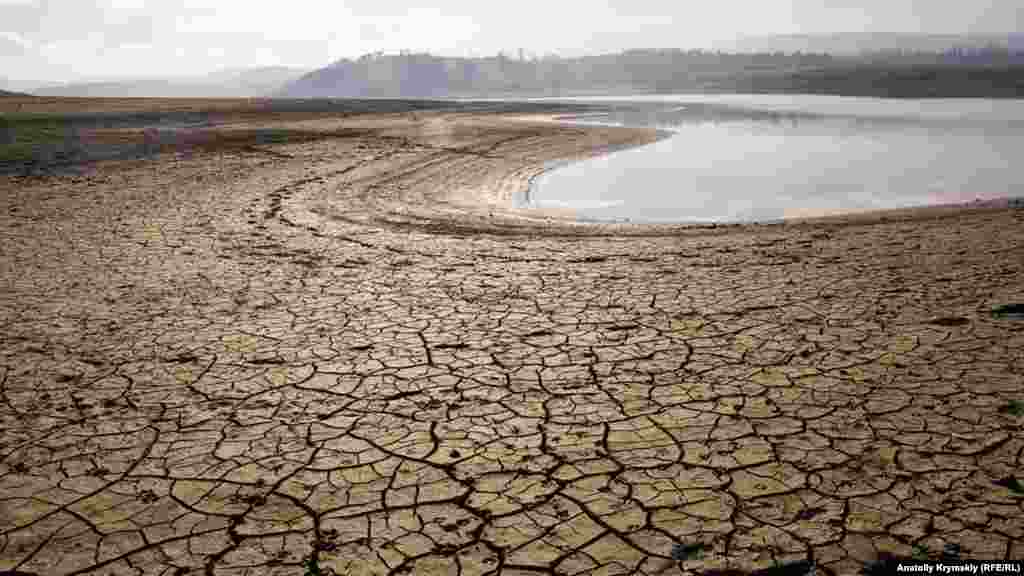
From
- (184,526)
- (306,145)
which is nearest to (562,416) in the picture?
(184,526)

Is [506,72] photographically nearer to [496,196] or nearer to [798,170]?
[798,170]

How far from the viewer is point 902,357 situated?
14.9ft

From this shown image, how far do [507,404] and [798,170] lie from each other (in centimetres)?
Result: 1422

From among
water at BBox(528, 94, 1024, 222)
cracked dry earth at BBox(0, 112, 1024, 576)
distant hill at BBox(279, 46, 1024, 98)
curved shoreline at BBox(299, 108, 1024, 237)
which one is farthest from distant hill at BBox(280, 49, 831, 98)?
cracked dry earth at BBox(0, 112, 1024, 576)

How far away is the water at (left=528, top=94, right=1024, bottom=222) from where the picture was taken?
1200cm

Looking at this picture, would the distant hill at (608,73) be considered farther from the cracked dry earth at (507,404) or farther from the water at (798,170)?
the cracked dry earth at (507,404)

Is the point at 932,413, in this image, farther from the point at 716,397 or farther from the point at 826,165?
the point at 826,165

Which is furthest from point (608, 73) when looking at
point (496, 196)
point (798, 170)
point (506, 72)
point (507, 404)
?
point (507, 404)

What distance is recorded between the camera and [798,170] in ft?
53.3

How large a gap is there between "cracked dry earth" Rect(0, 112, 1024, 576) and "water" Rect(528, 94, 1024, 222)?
3997 mm

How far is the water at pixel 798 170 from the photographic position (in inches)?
472

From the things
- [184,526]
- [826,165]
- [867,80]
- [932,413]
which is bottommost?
[184,526]

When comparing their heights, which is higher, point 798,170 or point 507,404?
point 798,170

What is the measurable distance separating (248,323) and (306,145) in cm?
1482
